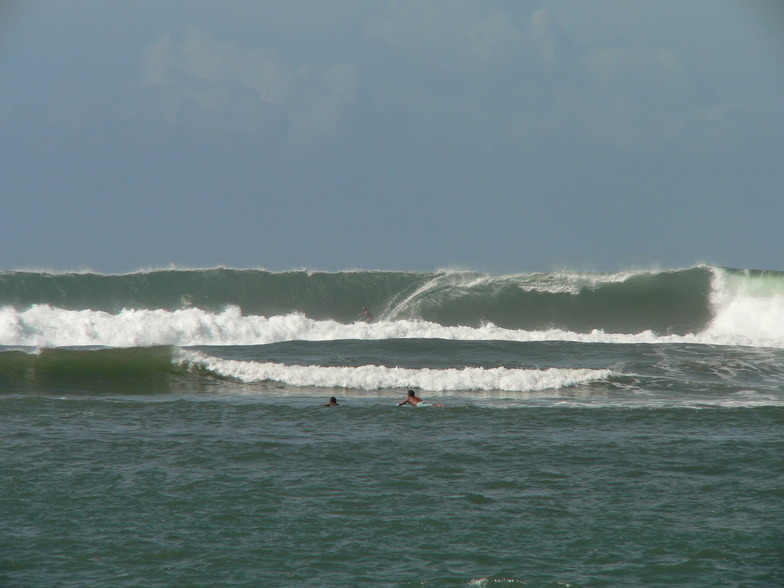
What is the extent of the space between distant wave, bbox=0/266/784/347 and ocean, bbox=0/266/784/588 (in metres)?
4.60

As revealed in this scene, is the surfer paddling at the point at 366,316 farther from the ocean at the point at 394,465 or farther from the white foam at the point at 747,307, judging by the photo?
the white foam at the point at 747,307

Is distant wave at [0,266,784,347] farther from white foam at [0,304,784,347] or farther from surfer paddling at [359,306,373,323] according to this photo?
surfer paddling at [359,306,373,323]

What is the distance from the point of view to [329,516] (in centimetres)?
793

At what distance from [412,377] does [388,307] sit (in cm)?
1396

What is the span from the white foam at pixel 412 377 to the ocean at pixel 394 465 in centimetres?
7

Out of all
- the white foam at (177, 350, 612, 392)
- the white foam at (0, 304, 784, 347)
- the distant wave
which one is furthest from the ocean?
the distant wave

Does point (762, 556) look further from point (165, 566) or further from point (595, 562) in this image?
point (165, 566)

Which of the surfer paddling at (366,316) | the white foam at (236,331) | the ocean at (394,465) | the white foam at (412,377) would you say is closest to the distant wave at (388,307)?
the white foam at (236,331)

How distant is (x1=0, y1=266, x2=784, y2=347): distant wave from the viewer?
28016 mm

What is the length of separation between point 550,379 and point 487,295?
1460cm

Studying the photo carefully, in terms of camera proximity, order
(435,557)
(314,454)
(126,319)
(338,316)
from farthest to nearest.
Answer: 1. (338,316)
2. (126,319)
3. (314,454)
4. (435,557)

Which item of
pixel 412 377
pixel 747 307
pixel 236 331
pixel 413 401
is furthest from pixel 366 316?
pixel 413 401

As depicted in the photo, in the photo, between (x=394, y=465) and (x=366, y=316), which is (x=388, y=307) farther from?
(x=394, y=465)

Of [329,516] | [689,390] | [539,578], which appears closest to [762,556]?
[539,578]
